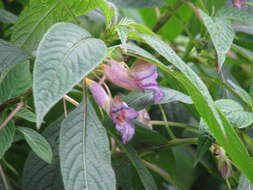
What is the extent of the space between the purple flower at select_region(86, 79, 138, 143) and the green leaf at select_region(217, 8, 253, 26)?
16.5 inches

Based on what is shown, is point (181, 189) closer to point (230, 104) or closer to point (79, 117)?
point (230, 104)

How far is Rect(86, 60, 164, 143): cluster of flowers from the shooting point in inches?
37.7

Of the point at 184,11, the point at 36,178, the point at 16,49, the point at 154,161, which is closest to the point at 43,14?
the point at 16,49

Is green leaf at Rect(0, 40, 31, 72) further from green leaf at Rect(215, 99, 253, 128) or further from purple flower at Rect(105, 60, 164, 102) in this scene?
green leaf at Rect(215, 99, 253, 128)

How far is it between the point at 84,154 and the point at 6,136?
0.16 meters

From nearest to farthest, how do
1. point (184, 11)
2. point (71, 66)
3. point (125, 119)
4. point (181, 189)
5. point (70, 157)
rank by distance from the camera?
1. point (71, 66)
2. point (70, 157)
3. point (125, 119)
4. point (181, 189)
5. point (184, 11)

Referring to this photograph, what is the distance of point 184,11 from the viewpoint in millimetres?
1955

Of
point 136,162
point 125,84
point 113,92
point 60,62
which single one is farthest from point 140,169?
point 113,92

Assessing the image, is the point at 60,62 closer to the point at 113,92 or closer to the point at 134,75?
the point at 134,75

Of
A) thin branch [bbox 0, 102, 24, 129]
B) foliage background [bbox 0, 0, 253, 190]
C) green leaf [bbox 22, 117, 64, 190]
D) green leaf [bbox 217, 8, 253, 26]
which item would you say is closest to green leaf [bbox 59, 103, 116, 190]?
foliage background [bbox 0, 0, 253, 190]

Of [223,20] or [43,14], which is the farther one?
[223,20]

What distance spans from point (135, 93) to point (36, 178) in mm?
284

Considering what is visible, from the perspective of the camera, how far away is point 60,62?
764mm

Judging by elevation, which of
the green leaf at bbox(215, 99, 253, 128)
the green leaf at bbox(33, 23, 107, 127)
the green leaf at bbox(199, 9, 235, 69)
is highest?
the green leaf at bbox(33, 23, 107, 127)
